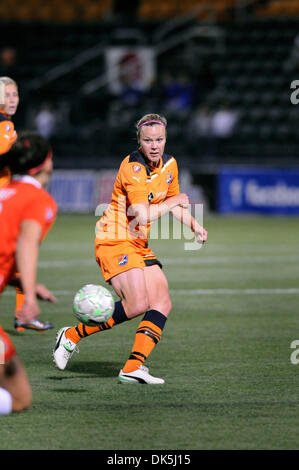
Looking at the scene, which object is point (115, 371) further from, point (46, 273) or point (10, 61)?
point (10, 61)

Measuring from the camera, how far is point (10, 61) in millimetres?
26438

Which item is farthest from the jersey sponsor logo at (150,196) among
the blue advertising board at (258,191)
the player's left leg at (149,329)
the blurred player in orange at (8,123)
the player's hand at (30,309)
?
the blue advertising board at (258,191)

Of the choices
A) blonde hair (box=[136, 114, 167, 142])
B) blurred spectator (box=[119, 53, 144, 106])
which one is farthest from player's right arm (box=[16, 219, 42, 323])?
blurred spectator (box=[119, 53, 144, 106])

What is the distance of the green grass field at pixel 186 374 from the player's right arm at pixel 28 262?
0.92 m

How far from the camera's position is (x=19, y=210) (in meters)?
4.84

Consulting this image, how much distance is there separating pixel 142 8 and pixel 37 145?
2579 centimetres

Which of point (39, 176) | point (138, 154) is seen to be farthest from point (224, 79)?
point (39, 176)

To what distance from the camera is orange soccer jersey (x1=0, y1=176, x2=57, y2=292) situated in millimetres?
4824

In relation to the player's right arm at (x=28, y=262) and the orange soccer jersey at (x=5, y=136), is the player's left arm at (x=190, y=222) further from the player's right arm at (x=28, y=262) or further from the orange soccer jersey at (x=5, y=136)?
the player's right arm at (x=28, y=262)

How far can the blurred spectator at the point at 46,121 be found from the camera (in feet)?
80.7

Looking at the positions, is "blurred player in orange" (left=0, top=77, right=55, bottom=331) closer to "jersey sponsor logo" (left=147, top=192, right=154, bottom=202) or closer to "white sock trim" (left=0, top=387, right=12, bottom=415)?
"jersey sponsor logo" (left=147, top=192, right=154, bottom=202)

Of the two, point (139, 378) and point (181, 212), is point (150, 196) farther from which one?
point (139, 378)

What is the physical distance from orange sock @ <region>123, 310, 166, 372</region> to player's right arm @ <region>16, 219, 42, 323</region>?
2127 mm

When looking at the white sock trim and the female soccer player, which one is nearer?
the white sock trim
